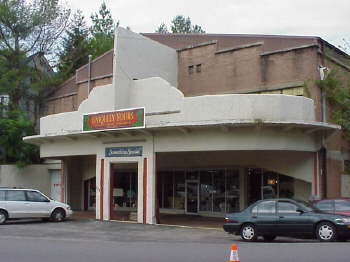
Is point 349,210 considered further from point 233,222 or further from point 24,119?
point 24,119

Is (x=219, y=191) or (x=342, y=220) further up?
(x=219, y=191)

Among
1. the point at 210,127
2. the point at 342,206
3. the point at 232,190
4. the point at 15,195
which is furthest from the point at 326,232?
the point at 15,195

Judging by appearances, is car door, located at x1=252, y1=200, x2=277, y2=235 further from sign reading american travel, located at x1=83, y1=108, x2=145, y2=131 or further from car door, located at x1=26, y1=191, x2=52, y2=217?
car door, located at x1=26, y1=191, x2=52, y2=217

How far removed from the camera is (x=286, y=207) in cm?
1678

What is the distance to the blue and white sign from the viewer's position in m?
24.3

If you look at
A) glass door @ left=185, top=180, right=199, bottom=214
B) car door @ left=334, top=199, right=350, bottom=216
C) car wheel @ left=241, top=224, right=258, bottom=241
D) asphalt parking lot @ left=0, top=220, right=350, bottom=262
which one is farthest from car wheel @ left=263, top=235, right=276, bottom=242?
glass door @ left=185, top=180, right=199, bottom=214

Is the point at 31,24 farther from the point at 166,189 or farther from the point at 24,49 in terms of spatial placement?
the point at 166,189

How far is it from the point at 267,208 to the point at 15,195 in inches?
491

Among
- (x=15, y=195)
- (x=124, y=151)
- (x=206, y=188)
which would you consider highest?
(x=124, y=151)

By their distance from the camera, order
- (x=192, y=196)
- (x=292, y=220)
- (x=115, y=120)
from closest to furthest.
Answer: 1. (x=292, y=220)
2. (x=115, y=120)
3. (x=192, y=196)

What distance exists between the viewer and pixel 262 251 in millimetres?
13422

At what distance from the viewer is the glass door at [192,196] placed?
28812 mm

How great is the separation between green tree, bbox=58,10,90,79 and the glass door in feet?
66.8

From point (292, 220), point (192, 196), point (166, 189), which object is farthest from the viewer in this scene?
point (166, 189)
